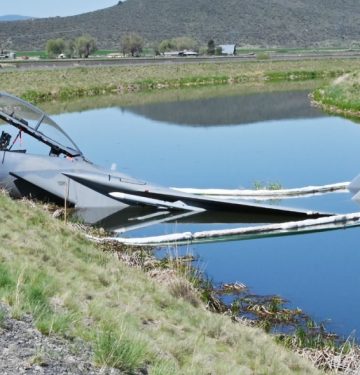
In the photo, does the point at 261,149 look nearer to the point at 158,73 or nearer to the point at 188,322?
the point at 188,322

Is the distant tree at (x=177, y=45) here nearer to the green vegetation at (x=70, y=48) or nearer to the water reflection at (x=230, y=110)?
the green vegetation at (x=70, y=48)

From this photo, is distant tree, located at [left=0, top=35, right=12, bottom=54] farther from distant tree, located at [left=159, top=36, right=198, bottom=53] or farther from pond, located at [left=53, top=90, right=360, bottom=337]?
pond, located at [left=53, top=90, right=360, bottom=337]

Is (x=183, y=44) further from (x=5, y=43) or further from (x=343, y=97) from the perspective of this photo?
(x=343, y=97)

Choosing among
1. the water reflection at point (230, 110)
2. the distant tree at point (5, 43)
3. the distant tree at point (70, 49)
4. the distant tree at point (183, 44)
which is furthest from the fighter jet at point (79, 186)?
the distant tree at point (5, 43)

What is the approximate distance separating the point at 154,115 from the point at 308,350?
1460 inches

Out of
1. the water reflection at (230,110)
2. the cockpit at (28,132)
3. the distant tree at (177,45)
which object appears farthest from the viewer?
the distant tree at (177,45)

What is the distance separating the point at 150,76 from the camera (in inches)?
2972

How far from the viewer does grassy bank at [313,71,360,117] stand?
1791 inches

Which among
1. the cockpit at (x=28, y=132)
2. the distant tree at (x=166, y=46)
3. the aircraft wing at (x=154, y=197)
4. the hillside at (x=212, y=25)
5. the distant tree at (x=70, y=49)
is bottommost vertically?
the aircraft wing at (x=154, y=197)

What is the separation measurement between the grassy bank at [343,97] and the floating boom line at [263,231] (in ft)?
88.1

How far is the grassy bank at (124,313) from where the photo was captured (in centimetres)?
737

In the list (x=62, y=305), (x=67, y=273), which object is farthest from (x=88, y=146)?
(x=62, y=305)

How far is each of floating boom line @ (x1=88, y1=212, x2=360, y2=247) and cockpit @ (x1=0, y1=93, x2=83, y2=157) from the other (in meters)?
4.31

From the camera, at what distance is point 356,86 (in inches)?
1992
